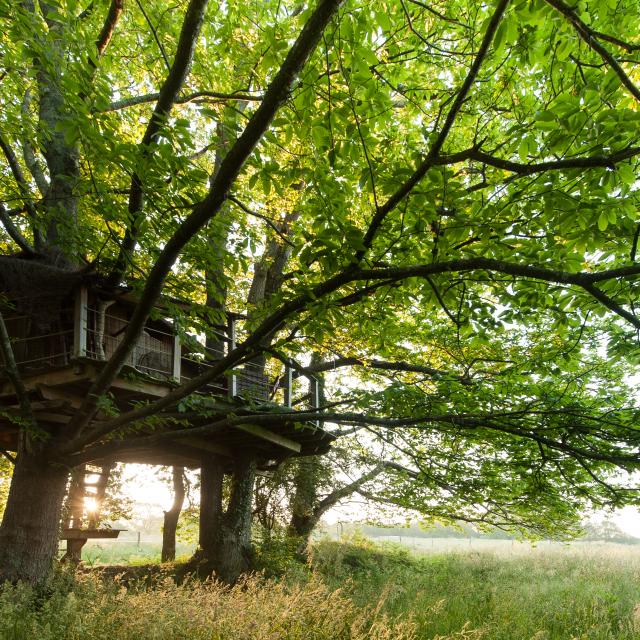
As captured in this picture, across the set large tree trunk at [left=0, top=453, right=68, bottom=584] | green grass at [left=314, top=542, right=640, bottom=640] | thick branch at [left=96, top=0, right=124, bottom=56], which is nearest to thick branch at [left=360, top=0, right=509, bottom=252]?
green grass at [left=314, top=542, right=640, bottom=640]

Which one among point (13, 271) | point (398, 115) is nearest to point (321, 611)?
point (13, 271)

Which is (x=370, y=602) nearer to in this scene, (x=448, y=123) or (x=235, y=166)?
(x=235, y=166)

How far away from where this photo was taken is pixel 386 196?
16.7 feet

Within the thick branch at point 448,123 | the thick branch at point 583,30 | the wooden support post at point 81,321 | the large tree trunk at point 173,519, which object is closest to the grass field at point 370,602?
the wooden support post at point 81,321

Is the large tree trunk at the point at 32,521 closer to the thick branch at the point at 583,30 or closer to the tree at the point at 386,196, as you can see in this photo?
the tree at the point at 386,196

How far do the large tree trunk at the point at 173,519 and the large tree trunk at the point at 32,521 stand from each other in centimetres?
843

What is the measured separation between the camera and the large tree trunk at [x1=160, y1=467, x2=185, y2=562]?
16172 millimetres

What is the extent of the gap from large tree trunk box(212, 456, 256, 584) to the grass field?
0.60 metres

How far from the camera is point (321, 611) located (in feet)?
19.1

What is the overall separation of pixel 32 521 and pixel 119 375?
2.78 meters

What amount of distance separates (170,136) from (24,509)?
7056 millimetres

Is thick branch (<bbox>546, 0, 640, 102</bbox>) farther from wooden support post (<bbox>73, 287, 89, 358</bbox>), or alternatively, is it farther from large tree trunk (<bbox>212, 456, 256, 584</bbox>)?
large tree trunk (<bbox>212, 456, 256, 584</bbox>)

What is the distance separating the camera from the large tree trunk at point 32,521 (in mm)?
7645

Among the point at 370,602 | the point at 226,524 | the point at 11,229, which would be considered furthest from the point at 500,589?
the point at 11,229
